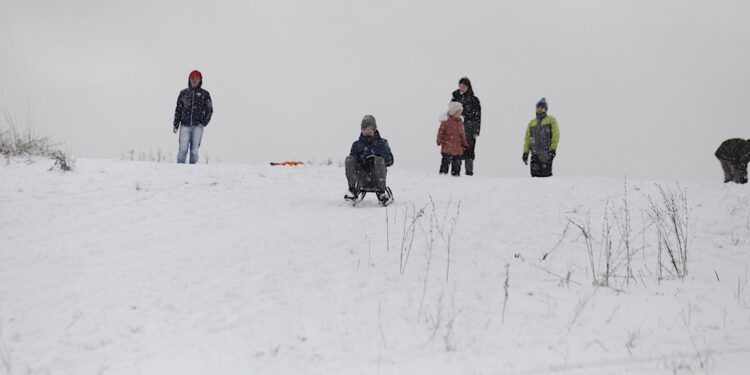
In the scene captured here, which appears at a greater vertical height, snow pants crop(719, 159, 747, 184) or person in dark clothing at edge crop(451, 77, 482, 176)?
person in dark clothing at edge crop(451, 77, 482, 176)

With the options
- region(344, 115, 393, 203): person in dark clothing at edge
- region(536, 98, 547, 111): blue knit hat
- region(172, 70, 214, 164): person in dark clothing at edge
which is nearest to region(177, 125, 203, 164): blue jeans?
region(172, 70, 214, 164): person in dark clothing at edge

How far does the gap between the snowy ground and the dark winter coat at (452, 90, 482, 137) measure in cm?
482

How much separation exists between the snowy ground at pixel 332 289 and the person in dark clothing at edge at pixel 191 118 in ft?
11.6

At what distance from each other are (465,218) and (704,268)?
105 inches

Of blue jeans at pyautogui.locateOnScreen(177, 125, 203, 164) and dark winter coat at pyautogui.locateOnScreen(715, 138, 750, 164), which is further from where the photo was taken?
blue jeans at pyautogui.locateOnScreen(177, 125, 203, 164)

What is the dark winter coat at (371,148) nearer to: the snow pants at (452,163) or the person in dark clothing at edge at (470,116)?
the snow pants at (452,163)

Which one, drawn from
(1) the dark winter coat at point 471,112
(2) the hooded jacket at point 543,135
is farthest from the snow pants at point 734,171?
(1) the dark winter coat at point 471,112

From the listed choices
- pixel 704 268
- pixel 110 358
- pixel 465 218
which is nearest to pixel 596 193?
pixel 465 218

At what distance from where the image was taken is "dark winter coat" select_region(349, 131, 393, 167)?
25.8 feet

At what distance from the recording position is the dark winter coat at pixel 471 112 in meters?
12.3

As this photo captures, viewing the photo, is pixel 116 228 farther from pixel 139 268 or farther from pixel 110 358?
pixel 110 358

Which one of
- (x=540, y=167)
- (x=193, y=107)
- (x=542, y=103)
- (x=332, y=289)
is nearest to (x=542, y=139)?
(x=540, y=167)

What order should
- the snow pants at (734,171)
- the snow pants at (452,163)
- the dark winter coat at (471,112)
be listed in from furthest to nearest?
1. the dark winter coat at (471,112)
2. the snow pants at (452,163)
3. the snow pants at (734,171)

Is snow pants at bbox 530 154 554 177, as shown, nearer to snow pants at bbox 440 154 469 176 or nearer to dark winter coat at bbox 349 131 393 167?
snow pants at bbox 440 154 469 176
